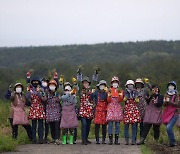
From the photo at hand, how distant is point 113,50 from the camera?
264 feet

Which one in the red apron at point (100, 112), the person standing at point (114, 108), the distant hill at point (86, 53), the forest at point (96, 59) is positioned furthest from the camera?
the distant hill at point (86, 53)

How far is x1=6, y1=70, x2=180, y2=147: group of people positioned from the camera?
10422mm

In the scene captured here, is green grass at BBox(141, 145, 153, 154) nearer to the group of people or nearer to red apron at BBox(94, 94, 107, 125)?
the group of people

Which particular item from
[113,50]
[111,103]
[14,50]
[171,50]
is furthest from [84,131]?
[14,50]

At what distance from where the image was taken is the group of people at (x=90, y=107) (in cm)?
1042

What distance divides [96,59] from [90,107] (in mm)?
63741

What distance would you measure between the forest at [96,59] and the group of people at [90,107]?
100 feet

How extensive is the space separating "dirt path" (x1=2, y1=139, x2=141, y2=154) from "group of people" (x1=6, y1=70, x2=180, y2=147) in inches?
14.8

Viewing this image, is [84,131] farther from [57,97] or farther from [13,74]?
[13,74]

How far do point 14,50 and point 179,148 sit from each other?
7942 centimetres

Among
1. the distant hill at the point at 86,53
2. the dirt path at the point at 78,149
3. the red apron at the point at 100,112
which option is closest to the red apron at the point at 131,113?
the red apron at the point at 100,112

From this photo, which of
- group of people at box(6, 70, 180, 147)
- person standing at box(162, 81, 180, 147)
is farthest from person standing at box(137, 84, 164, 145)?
person standing at box(162, 81, 180, 147)

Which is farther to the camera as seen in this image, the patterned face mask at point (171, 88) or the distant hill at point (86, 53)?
the distant hill at point (86, 53)

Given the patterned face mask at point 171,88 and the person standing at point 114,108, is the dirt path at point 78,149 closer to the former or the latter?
the person standing at point 114,108
